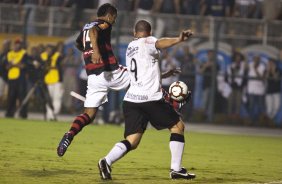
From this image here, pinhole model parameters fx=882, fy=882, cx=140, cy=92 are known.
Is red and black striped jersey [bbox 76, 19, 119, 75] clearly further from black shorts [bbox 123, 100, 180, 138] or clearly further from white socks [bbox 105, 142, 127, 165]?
white socks [bbox 105, 142, 127, 165]

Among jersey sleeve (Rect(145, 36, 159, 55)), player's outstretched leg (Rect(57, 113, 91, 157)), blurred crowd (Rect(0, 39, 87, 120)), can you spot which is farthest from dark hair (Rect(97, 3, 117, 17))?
blurred crowd (Rect(0, 39, 87, 120))

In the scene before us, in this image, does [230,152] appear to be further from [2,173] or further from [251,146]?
[2,173]

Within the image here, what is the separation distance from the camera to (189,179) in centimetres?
1183

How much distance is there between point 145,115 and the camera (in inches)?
464

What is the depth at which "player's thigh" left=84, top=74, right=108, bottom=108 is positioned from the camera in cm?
1415

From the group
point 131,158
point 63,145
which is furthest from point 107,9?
point 131,158

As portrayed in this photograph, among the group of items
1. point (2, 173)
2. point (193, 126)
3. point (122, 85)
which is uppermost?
point (122, 85)

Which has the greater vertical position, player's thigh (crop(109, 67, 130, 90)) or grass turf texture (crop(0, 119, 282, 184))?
player's thigh (crop(109, 67, 130, 90))

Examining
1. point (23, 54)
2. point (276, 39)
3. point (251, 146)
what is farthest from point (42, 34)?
point (251, 146)

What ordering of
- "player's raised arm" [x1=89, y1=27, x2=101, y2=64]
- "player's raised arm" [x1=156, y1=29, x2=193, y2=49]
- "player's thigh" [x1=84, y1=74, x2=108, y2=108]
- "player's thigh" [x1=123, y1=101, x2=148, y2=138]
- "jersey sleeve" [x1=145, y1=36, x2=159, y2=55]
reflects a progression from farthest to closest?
"player's thigh" [x1=84, y1=74, x2=108, y2=108]
"player's raised arm" [x1=89, y1=27, x2=101, y2=64]
"player's thigh" [x1=123, y1=101, x2=148, y2=138]
"jersey sleeve" [x1=145, y1=36, x2=159, y2=55]
"player's raised arm" [x1=156, y1=29, x2=193, y2=49]

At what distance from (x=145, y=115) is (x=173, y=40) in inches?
46.9

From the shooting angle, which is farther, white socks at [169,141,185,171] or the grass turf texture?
the grass turf texture

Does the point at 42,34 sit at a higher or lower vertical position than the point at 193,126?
higher

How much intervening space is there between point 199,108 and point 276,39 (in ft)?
10.5
